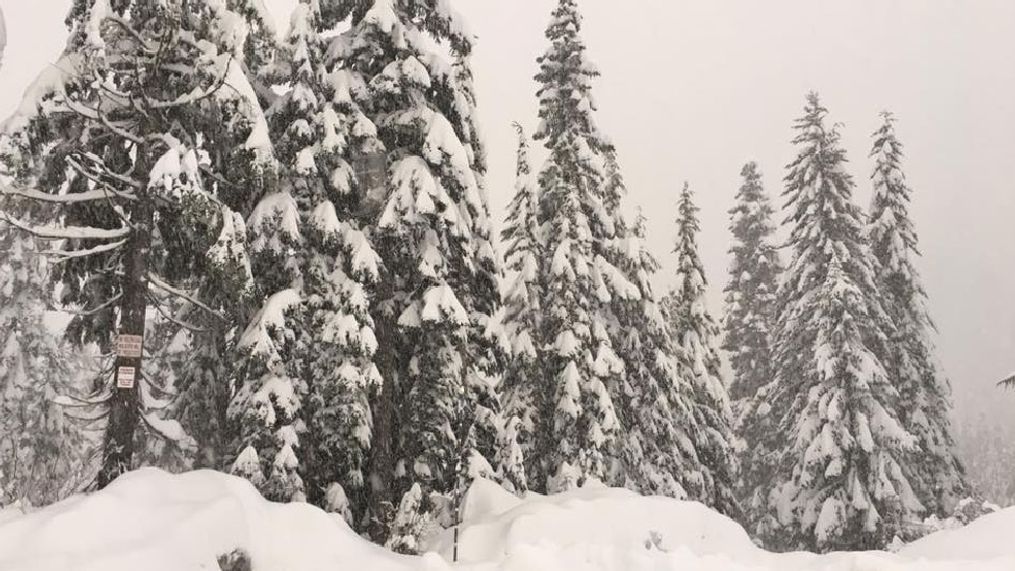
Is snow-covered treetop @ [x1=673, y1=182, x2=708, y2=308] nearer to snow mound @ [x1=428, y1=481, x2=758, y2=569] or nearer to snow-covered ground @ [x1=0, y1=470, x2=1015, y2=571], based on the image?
snow mound @ [x1=428, y1=481, x2=758, y2=569]

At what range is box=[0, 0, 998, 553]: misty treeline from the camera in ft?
35.4

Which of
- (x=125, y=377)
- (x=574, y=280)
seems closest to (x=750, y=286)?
(x=574, y=280)

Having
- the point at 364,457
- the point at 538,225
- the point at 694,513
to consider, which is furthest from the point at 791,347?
the point at 364,457

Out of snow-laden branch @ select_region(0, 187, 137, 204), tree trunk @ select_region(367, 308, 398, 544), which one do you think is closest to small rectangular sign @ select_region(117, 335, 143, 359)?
snow-laden branch @ select_region(0, 187, 137, 204)

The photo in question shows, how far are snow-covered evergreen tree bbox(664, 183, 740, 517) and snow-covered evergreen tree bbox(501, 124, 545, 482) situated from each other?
8095 mm

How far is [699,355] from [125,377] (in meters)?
21.8

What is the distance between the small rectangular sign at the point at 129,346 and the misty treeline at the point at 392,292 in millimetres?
51

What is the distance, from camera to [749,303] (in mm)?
34688

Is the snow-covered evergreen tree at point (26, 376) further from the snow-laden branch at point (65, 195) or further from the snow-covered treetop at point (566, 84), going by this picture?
the snow-covered treetop at point (566, 84)

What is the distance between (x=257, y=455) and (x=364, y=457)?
7.35ft

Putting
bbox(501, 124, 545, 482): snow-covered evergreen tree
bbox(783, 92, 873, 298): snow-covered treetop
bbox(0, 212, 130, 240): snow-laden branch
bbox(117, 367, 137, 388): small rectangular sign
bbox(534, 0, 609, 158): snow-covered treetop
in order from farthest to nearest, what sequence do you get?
bbox(783, 92, 873, 298): snow-covered treetop < bbox(534, 0, 609, 158): snow-covered treetop < bbox(501, 124, 545, 482): snow-covered evergreen tree < bbox(117, 367, 137, 388): small rectangular sign < bbox(0, 212, 130, 240): snow-laden branch

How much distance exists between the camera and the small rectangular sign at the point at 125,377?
9.99 meters

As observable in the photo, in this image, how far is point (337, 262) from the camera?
1330cm

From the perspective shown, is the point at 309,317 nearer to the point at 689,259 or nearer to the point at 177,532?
the point at 177,532
